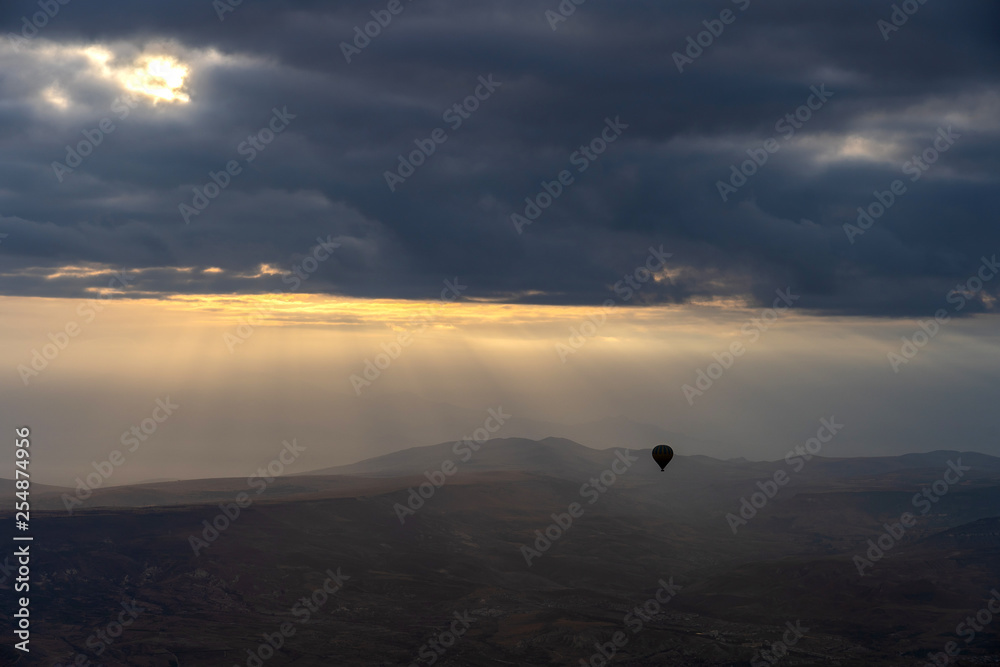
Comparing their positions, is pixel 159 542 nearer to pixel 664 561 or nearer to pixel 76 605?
pixel 76 605

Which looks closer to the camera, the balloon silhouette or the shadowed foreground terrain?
the shadowed foreground terrain

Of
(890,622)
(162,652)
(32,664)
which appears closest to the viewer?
(32,664)

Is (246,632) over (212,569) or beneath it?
beneath

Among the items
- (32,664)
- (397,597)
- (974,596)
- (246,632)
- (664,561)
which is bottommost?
(32,664)

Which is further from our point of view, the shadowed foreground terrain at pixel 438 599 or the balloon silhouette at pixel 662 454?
the balloon silhouette at pixel 662 454

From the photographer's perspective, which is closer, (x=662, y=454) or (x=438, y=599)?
(x=662, y=454)

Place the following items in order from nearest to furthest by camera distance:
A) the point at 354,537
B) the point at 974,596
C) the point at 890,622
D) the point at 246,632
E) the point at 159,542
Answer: the point at 246,632 < the point at 890,622 < the point at 974,596 < the point at 159,542 < the point at 354,537

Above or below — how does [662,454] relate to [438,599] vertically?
above

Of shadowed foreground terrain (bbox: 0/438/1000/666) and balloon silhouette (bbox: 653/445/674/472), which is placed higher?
balloon silhouette (bbox: 653/445/674/472)

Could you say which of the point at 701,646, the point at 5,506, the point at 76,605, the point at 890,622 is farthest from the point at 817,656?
the point at 5,506

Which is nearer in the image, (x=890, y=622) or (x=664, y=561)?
(x=890, y=622)

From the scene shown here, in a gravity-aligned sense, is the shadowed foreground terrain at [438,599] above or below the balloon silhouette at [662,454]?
below
